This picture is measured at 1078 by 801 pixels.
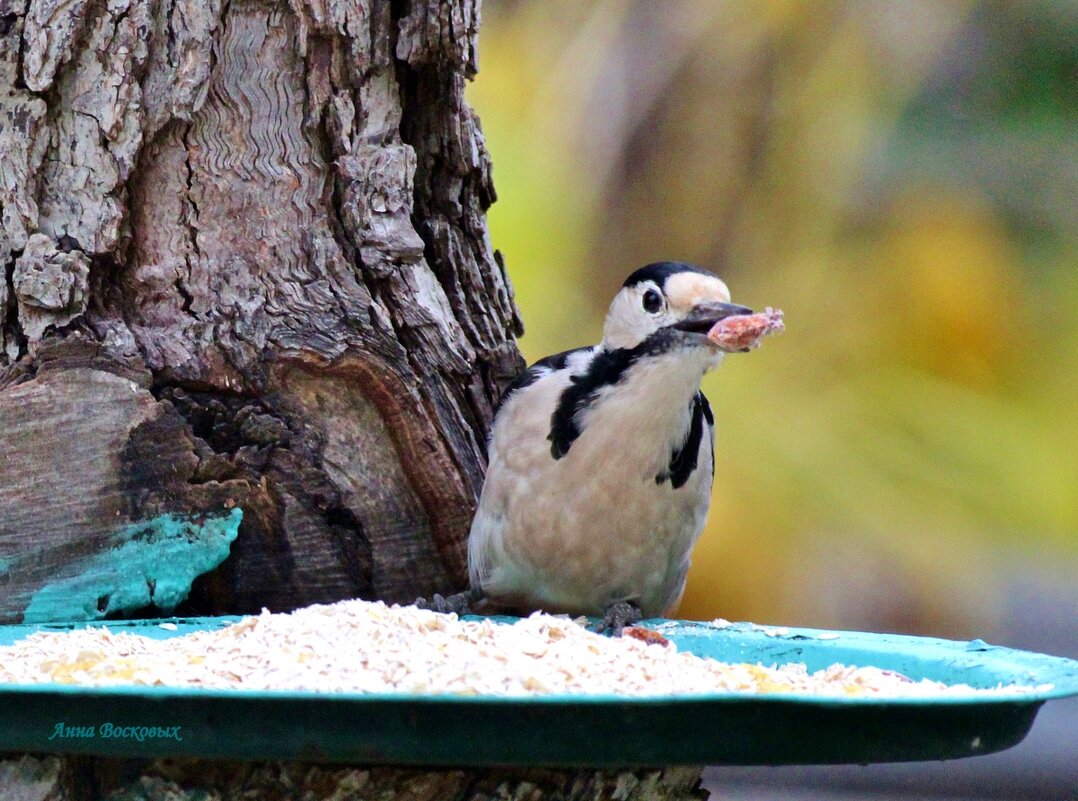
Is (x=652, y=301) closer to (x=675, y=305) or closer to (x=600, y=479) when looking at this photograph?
(x=675, y=305)

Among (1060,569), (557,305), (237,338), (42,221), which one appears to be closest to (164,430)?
(237,338)

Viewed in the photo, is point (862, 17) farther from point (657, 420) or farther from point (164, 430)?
point (164, 430)

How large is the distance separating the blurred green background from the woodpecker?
80.4 inches

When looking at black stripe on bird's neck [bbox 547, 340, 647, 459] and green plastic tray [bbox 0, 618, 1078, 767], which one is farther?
black stripe on bird's neck [bbox 547, 340, 647, 459]

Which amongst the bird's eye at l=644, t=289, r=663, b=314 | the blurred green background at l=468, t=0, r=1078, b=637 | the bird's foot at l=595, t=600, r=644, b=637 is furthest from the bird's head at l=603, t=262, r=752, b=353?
the blurred green background at l=468, t=0, r=1078, b=637

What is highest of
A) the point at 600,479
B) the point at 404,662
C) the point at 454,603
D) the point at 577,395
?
the point at 577,395

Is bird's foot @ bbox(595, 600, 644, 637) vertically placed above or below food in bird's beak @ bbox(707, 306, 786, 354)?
below

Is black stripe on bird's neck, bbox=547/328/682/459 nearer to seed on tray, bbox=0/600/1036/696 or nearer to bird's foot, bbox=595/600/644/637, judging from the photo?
bird's foot, bbox=595/600/644/637

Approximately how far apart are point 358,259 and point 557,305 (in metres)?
2.26

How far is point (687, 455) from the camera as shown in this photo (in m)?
2.95

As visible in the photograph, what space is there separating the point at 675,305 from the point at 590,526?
1.68 feet

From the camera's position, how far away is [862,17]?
559cm

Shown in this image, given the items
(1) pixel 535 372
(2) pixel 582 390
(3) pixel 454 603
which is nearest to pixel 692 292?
(2) pixel 582 390

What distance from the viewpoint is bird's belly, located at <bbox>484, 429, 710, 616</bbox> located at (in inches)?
114
